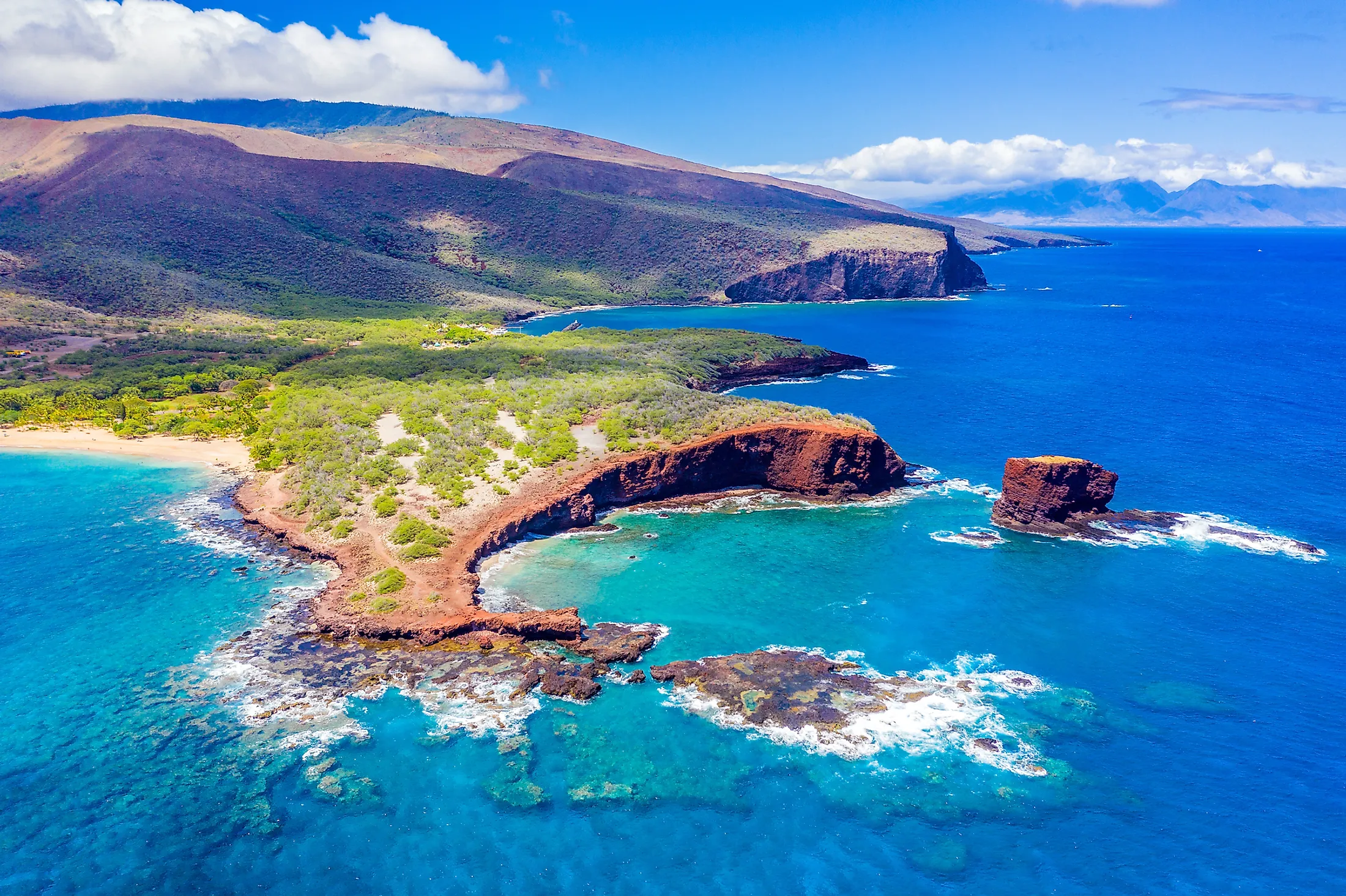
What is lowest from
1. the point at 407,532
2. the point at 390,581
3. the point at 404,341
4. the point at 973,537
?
the point at 973,537

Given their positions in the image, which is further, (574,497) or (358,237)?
(358,237)

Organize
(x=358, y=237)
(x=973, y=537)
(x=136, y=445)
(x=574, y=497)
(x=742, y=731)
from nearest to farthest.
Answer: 1. (x=742, y=731)
2. (x=973, y=537)
3. (x=574, y=497)
4. (x=136, y=445)
5. (x=358, y=237)

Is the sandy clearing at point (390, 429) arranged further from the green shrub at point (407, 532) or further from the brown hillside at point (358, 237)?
the brown hillside at point (358, 237)

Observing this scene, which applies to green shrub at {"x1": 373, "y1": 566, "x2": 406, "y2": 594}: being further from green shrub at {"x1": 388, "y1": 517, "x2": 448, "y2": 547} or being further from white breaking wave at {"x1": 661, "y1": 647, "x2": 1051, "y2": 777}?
white breaking wave at {"x1": 661, "y1": 647, "x2": 1051, "y2": 777}

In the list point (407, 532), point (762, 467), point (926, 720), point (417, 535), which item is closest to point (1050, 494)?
point (762, 467)

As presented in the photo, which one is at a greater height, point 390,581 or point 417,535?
point 417,535

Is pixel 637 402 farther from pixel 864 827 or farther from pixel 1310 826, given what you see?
pixel 1310 826

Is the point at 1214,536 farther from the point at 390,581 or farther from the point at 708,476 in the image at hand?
→ the point at 390,581
